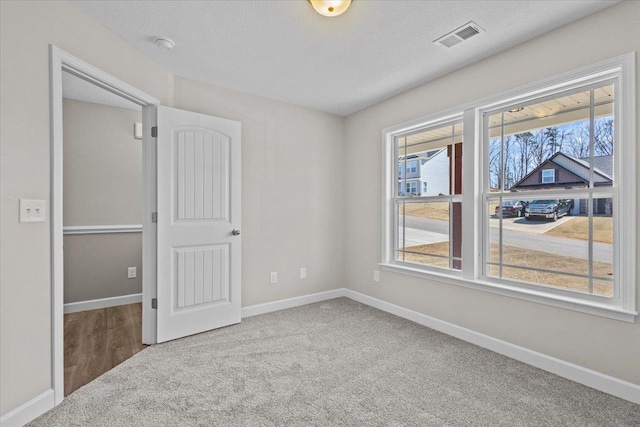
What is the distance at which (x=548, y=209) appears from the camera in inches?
93.3

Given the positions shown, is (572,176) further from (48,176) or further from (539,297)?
(48,176)

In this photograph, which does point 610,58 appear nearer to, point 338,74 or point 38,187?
point 338,74

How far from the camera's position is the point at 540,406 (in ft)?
6.02

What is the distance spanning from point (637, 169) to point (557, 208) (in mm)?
524

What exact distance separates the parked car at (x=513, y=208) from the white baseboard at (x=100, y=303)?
4.38 m

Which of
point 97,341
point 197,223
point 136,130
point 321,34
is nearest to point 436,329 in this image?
point 197,223

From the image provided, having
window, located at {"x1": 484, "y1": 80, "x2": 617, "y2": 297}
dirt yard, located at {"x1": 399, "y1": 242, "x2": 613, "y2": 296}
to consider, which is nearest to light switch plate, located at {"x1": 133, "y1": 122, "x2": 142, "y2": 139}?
window, located at {"x1": 484, "y1": 80, "x2": 617, "y2": 297}

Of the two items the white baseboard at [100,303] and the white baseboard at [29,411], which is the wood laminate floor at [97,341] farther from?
the white baseboard at [29,411]

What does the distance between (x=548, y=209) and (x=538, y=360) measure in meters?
1.16

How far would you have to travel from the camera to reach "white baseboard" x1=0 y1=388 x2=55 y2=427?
1.61m

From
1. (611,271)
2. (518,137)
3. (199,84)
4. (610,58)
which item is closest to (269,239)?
(199,84)

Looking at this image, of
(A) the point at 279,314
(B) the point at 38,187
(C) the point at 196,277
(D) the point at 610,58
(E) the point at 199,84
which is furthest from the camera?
(A) the point at 279,314

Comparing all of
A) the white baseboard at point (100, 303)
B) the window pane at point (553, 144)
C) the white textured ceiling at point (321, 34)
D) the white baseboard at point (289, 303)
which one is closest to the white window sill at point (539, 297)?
the window pane at point (553, 144)

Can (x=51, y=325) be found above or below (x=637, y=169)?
below
